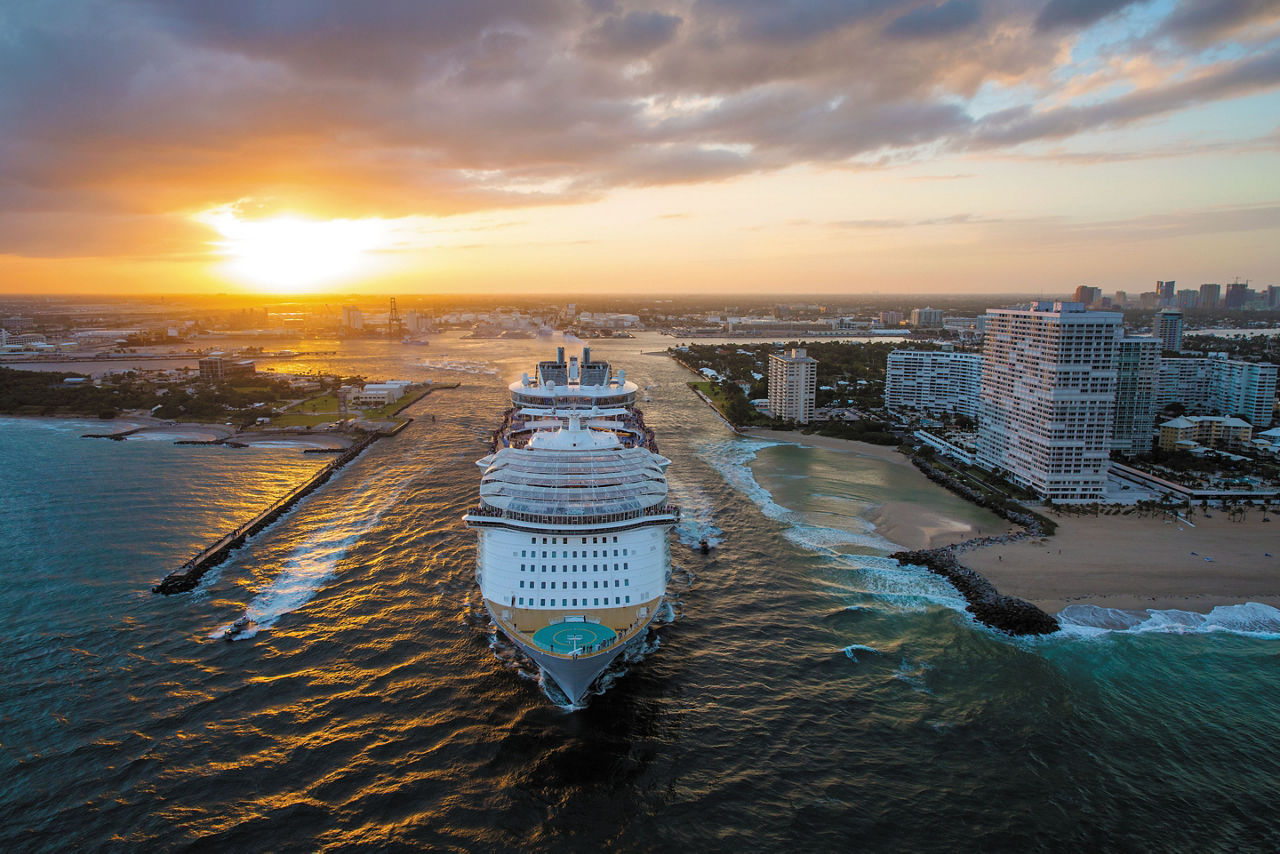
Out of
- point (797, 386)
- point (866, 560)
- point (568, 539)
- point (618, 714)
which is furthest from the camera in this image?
point (797, 386)

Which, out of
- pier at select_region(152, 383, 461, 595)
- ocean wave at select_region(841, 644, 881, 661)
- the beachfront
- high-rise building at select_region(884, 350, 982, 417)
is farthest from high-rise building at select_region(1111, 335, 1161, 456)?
pier at select_region(152, 383, 461, 595)

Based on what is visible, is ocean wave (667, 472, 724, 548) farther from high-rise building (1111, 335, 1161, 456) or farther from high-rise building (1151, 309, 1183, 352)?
high-rise building (1151, 309, 1183, 352)

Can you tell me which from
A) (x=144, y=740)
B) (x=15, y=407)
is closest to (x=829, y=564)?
(x=144, y=740)

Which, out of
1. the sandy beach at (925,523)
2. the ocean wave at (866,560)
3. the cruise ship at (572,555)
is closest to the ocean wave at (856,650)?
the ocean wave at (866,560)

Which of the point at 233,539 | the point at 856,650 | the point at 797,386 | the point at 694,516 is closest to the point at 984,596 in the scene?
the point at 856,650

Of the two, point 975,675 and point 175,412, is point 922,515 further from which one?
Answer: point 175,412

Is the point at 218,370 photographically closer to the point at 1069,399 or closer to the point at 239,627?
the point at 239,627
